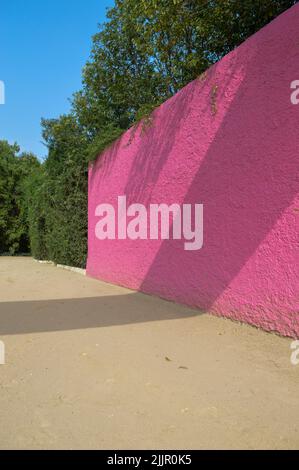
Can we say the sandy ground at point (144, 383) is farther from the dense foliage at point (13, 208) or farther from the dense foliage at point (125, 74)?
the dense foliage at point (13, 208)

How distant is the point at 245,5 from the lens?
7551mm

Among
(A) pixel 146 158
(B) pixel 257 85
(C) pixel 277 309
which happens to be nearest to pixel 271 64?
(B) pixel 257 85

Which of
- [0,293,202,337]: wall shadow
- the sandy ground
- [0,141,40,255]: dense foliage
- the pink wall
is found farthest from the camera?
[0,141,40,255]: dense foliage

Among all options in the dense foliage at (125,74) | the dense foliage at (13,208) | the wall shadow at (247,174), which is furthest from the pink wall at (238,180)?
the dense foliage at (13,208)

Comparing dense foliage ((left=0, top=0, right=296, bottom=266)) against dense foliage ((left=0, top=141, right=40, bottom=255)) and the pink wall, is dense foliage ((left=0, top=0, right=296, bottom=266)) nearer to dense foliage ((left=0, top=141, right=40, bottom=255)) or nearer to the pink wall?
the pink wall

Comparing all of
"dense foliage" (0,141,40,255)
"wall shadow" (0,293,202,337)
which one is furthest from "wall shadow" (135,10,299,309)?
"dense foliage" (0,141,40,255)

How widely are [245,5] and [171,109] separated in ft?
9.27

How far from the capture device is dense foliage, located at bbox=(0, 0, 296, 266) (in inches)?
303

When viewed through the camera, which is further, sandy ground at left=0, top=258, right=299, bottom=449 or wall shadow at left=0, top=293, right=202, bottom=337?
wall shadow at left=0, top=293, right=202, bottom=337

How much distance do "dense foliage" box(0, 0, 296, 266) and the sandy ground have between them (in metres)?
4.45

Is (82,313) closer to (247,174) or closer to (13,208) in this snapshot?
(247,174)

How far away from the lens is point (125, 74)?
12000 millimetres

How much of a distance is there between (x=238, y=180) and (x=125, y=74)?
27.5 feet

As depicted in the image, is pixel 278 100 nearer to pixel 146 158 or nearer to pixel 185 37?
pixel 146 158
